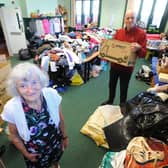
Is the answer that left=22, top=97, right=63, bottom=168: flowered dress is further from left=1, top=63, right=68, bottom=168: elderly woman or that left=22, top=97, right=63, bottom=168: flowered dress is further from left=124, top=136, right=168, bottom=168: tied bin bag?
left=124, top=136, right=168, bottom=168: tied bin bag

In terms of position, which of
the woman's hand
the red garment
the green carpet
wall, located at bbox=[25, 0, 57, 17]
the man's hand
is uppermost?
wall, located at bbox=[25, 0, 57, 17]

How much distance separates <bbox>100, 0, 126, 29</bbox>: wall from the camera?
6.18m

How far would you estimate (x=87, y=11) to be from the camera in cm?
718

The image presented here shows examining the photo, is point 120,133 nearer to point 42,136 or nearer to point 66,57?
point 42,136

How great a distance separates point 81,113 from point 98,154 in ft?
2.59

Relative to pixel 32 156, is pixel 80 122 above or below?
below

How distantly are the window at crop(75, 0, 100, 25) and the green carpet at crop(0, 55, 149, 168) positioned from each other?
14.1ft

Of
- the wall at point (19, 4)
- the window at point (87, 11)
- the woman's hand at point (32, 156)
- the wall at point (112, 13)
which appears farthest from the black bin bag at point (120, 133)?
the window at point (87, 11)

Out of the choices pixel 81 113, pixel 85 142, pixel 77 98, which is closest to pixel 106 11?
pixel 77 98

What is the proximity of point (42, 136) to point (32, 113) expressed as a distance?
204 millimetres

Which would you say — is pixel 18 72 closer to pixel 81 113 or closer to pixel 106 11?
pixel 81 113

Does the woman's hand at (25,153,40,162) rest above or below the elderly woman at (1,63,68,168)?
below

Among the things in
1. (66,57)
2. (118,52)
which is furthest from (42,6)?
(118,52)

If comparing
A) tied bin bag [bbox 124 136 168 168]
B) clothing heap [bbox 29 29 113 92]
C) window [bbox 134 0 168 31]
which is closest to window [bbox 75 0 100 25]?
window [bbox 134 0 168 31]
